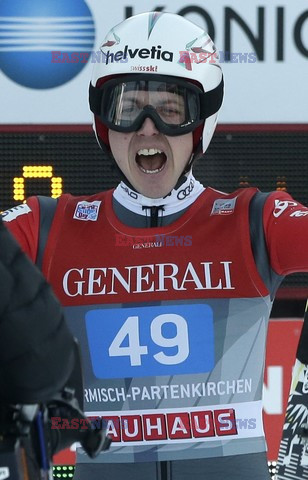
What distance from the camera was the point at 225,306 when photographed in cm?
370

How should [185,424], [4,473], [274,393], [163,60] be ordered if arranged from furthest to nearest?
[274,393] < [163,60] < [185,424] < [4,473]

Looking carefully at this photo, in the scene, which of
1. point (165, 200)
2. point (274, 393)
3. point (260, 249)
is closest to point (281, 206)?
point (260, 249)

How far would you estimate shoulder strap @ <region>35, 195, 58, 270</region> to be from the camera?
3766 mm

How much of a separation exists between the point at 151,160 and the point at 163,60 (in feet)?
0.86

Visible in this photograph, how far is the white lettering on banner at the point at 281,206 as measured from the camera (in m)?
3.68

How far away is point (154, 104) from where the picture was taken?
3.82 metres

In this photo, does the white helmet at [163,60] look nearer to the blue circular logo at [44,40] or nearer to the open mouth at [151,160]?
the open mouth at [151,160]

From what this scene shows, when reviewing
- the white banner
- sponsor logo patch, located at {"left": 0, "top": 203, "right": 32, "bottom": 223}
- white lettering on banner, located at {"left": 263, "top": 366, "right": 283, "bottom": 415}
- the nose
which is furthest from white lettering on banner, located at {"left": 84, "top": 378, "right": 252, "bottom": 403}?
the white banner

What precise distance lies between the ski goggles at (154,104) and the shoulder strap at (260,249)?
0.29m

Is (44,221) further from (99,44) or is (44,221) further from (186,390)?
(99,44)

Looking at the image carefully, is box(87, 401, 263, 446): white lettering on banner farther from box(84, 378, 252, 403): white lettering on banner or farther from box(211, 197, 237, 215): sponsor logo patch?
box(211, 197, 237, 215): sponsor logo patch

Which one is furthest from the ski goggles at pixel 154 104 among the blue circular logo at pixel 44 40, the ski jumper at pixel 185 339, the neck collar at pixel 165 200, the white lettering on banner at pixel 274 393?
the white lettering on banner at pixel 274 393

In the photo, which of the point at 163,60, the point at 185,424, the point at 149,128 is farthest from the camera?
the point at 163,60

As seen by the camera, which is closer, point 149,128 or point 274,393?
point 149,128
